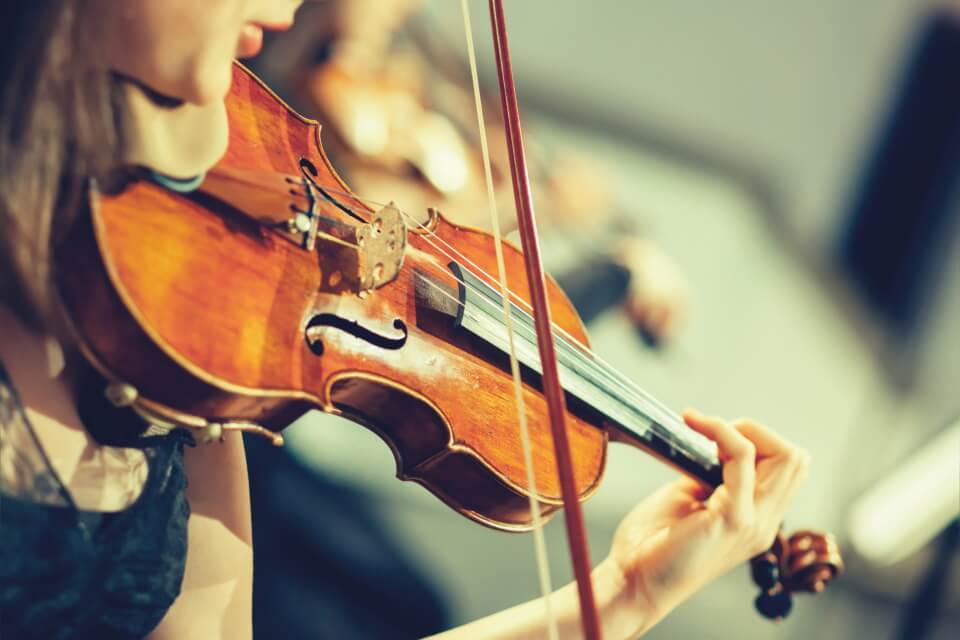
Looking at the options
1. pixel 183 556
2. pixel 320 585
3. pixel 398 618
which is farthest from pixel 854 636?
pixel 183 556

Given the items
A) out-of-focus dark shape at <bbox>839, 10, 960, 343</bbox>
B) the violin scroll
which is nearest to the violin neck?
the violin scroll

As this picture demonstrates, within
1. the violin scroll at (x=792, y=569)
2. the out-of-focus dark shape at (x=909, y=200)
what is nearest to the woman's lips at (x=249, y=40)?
the violin scroll at (x=792, y=569)

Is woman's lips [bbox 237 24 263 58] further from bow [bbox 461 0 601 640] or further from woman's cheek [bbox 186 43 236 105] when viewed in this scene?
bow [bbox 461 0 601 640]

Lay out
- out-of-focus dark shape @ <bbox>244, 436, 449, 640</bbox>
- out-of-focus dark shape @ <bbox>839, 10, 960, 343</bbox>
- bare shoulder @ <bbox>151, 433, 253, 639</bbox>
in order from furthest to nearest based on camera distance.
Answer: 1. out-of-focus dark shape @ <bbox>839, 10, 960, 343</bbox>
2. out-of-focus dark shape @ <bbox>244, 436, 449, 640</bbox>
3. bare shoulder @ <bbox>151, 433, 253, 639</bbox>

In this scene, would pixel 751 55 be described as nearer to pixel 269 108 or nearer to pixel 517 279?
pixel 517 279

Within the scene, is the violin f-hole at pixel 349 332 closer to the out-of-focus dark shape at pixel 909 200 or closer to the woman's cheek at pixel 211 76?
the woman's cheek at pixel 211 76

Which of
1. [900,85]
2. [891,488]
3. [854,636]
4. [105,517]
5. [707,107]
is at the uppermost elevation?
[900,85]

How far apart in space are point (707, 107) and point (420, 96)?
916 millimetres

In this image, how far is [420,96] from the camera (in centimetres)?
150

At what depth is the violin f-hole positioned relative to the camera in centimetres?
62

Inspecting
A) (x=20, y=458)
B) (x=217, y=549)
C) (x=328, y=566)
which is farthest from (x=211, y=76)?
(x=328, y=566)

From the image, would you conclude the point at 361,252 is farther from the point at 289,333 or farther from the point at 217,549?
the point at 217,549

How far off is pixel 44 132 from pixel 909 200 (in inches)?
94.0

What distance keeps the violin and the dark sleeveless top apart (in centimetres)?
10
